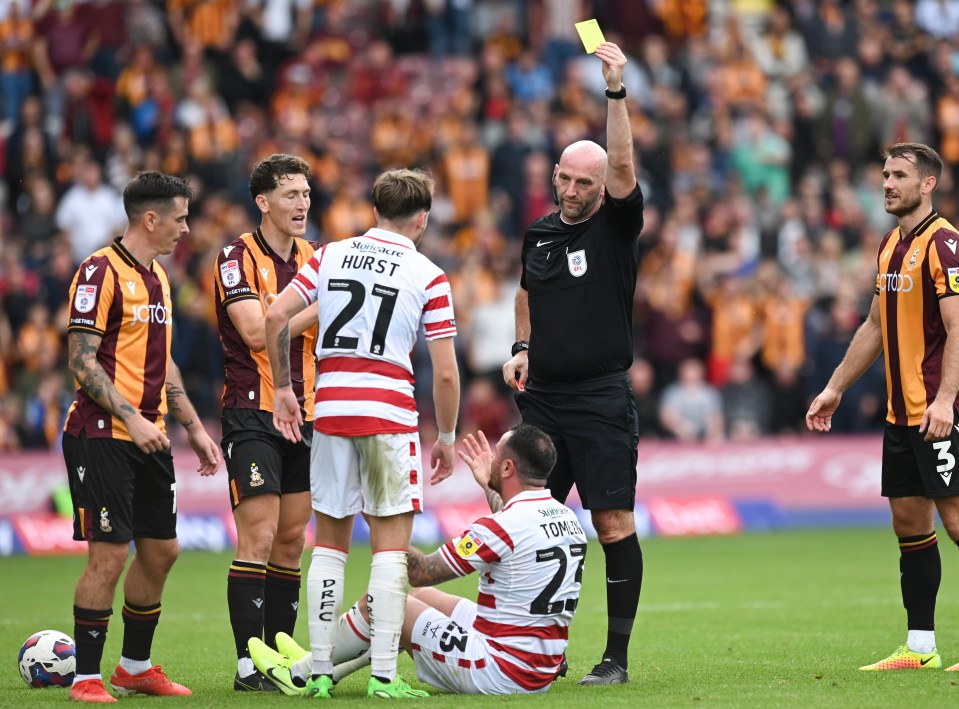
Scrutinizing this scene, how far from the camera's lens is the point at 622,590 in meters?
8.28

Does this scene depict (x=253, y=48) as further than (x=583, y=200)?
Yes

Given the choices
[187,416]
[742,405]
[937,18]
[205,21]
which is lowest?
[187,416]

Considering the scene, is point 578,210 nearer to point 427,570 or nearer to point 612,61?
point 612,61

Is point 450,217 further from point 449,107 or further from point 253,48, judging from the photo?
point 253,48

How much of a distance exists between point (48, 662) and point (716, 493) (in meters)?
12.4

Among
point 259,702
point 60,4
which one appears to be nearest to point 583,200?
point 259,702

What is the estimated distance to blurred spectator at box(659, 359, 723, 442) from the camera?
65.8 ft

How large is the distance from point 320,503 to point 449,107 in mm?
16760

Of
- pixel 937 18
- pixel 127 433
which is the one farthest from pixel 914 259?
pixel 937 18

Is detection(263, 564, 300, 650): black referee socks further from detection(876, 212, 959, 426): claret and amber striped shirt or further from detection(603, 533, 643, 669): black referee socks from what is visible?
detection(876, 212, 959, 426): claret and amber striped shirt

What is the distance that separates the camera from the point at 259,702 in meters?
7.41

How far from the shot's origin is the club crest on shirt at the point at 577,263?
8422 millimetres

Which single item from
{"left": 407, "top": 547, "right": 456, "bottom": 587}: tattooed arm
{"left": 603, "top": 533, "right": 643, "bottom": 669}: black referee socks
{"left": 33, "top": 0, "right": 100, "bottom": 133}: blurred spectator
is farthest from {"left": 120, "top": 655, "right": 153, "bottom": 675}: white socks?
{"left": 33, "top": 0, "right": 100, "bottom": 133}: blurred spectator

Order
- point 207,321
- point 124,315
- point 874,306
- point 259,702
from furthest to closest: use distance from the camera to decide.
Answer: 1. point 207,321
2. point 874,306
3. point 124,315
4. point 259,702
